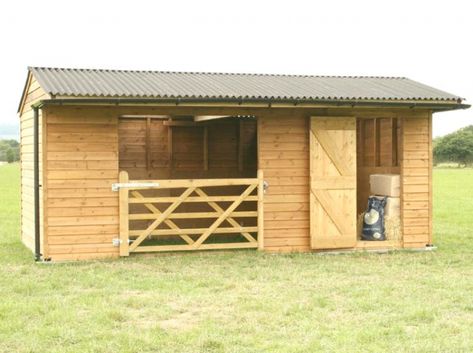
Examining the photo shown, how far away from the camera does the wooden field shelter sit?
12523 millimetres

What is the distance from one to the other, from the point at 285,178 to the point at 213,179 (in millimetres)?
1393

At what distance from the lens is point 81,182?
497 inches

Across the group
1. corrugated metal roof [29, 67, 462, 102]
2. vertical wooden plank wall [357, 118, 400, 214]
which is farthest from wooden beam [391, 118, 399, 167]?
corrugated metal roof [29, 67, 462, 102]

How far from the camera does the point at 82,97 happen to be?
11.9 meters

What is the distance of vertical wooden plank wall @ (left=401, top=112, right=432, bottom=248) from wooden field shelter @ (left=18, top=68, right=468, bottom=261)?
0.7 inches

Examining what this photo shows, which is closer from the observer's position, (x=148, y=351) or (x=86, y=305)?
(x=148, y=351)

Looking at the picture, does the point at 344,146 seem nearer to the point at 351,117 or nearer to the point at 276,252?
the point at 351,117

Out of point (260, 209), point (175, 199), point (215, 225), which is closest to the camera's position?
point (175, 199)

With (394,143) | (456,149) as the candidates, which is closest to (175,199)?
(394,143)

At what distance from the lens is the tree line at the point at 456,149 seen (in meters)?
124

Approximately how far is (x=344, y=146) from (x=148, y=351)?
7.44m

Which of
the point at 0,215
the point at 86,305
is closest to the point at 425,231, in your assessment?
the point at 86,305

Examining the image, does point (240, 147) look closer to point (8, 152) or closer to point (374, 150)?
point (374, 150)

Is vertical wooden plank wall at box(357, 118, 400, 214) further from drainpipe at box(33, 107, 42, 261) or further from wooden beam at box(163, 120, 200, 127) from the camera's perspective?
drainpipe at box(33, 107, 42, 261)
